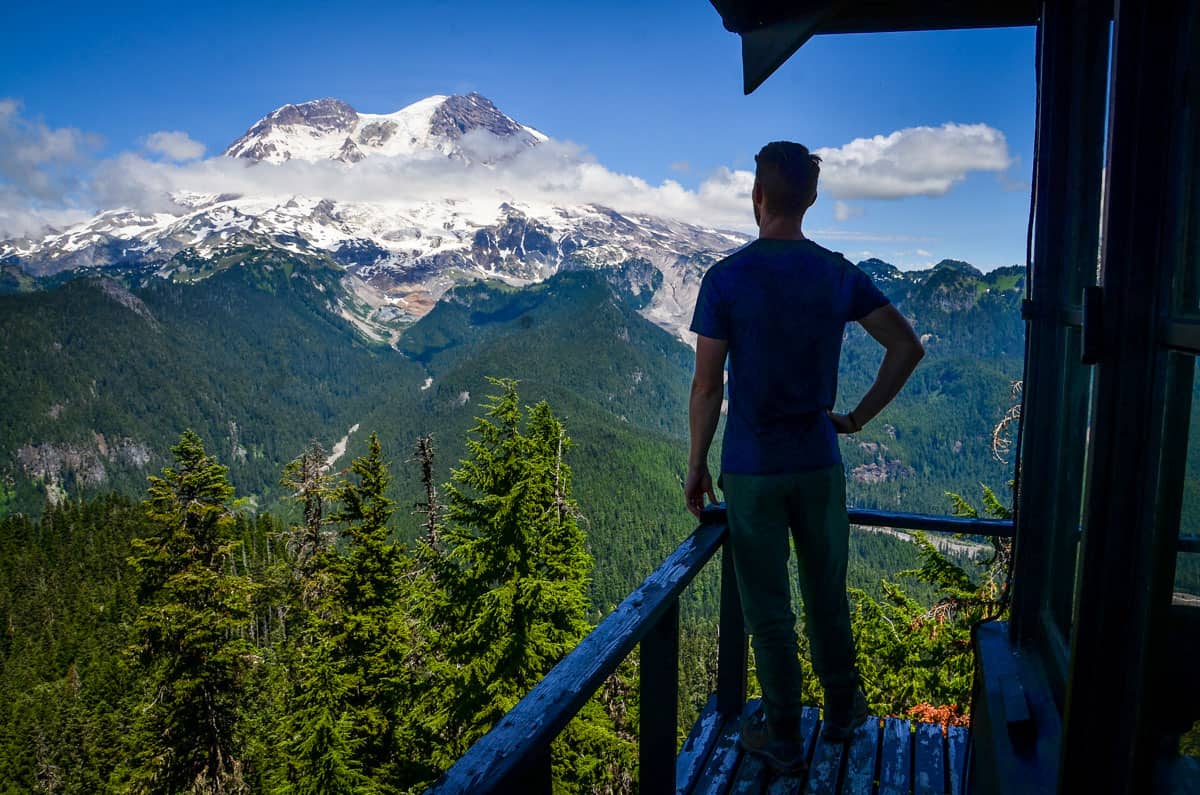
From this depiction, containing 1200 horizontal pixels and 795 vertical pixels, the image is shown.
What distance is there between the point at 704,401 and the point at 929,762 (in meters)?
2.02

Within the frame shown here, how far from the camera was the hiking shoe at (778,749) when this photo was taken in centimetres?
292

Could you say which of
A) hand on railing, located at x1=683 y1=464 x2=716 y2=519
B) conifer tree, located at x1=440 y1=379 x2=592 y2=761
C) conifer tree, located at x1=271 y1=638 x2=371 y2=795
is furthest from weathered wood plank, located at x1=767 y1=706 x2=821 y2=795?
conifer tree, located at x1=271 y1=638 x2=371 y2=795

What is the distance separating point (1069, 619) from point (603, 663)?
1341 mm

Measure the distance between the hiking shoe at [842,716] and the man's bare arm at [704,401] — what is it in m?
1.17

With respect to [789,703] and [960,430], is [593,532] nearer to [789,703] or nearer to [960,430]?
[789,703]

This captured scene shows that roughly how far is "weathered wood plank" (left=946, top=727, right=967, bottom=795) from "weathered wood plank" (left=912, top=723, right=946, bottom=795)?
0.09 feet

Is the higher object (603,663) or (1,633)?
(603,663)

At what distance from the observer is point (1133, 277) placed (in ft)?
3.87

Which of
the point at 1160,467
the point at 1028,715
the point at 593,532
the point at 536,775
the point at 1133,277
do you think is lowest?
the point at 593,532

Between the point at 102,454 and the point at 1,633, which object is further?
the point at 102,454

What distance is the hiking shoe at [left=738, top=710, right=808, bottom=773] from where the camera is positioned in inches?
115

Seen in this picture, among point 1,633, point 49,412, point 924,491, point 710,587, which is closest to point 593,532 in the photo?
point 710,587

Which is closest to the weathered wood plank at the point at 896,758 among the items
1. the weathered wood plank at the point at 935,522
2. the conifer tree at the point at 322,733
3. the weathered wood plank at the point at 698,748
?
the weathered wood plank at the point at 698,748

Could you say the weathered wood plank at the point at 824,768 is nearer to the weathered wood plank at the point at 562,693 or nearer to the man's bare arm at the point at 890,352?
the weathered wood plank at the point at 562,693
